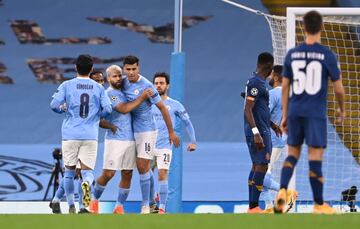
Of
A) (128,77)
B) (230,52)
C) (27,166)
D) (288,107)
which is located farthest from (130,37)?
(288,107)

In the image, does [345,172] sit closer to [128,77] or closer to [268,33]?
[268,33]

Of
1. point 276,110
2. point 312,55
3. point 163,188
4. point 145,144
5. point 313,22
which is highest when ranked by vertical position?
point 313,22

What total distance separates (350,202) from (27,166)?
17.8ft

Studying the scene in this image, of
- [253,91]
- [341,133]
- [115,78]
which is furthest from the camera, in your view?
[341,133]

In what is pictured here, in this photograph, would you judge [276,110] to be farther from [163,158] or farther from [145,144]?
[145,144]

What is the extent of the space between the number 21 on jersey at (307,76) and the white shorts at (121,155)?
11.7 ft

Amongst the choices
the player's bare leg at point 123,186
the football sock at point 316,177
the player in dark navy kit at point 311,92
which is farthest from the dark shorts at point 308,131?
the player's bare leg at point 123,186

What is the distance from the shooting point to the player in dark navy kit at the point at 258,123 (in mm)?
12000

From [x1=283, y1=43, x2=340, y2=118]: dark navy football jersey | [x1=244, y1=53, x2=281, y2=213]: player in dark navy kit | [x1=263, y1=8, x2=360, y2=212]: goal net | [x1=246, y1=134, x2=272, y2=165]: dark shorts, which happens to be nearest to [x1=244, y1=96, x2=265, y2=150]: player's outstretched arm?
[x1=244, y1=53, x2=281, y2=213]: player in dark navy kit

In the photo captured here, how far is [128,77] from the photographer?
1252 cm

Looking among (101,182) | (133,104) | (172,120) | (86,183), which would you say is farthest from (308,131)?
(172,120)

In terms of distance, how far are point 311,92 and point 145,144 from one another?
3.49 meters

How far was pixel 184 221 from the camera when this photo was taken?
8.61 metres

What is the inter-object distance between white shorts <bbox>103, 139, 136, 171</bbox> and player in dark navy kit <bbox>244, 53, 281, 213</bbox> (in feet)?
4.47
